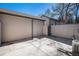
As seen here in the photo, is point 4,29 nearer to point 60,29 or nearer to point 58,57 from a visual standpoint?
point 58,57

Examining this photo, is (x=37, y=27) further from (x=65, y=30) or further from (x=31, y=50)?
(x=31, y=50)

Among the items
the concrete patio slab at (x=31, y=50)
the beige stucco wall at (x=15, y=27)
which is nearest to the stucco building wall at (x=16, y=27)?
the beige stucco wall at (x=15, y=27)

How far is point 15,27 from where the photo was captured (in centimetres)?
593

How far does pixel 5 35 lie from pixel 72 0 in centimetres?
561

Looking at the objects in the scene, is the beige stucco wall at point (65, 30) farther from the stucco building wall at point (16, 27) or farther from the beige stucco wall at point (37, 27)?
the stucco building wall at point (16, 27)

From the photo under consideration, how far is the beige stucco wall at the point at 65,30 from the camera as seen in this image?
628 centimetres

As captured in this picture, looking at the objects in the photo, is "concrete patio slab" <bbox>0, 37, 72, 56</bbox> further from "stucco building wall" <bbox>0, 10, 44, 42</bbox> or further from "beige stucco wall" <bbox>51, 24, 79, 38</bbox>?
"beige stucco wall" <bbox>51, 24, 79, 38</bbox>

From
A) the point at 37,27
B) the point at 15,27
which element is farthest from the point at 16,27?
the point at 37,27

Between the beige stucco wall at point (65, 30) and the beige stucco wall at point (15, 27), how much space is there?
11.4 ft

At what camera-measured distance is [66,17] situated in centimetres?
1053

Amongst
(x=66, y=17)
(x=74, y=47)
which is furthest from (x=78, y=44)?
(x=66, y=17)

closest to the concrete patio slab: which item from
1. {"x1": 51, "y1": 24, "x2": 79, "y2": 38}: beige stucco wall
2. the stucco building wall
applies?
the stucco building wall

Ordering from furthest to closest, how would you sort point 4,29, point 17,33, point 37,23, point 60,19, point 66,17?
point 60,19
point 66,17
point 37,23
point 17,33
point 4,29

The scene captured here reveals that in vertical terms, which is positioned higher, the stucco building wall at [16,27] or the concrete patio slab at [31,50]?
the stucco building wall at [16,27]
